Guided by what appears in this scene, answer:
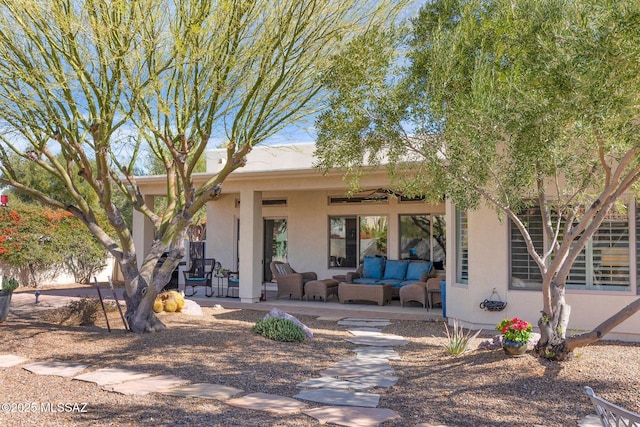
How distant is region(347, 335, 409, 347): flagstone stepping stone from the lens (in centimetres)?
800

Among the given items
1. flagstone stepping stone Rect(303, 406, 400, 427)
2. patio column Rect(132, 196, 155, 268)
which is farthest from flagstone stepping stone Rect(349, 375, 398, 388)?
patio column Rect(132, 196, 155, 268)

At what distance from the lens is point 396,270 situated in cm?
1326

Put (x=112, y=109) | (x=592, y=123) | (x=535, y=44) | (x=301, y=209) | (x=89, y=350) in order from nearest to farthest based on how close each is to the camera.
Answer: (x=592, y=123) → (x=535, y=44) → (x=89, y=350) → (x=112, y=109) → (x=301, y=209)

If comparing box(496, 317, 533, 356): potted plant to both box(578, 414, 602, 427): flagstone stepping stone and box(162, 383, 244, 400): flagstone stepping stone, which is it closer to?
box(578, 414, 602, 427): flagstone stepping stone

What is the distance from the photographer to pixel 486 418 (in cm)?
457

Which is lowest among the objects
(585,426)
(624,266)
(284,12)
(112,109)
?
(585,426)

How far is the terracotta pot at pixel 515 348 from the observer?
21.0 ft

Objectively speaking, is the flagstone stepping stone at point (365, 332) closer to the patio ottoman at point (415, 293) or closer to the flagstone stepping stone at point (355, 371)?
the flagstone stepping stone at point (355, 371)

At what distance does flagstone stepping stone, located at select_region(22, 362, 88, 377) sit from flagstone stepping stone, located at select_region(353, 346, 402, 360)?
11.2 ft

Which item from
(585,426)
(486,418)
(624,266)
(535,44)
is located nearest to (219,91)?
(535,44)

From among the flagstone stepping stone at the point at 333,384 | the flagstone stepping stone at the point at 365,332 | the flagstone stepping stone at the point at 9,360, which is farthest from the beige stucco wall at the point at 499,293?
the flagstone stepping stone at the point at 9,360

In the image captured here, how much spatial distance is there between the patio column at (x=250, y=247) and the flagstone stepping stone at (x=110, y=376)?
6.79 m

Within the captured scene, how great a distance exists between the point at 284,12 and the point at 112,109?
2.76 m

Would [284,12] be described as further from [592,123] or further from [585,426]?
[585,426]
